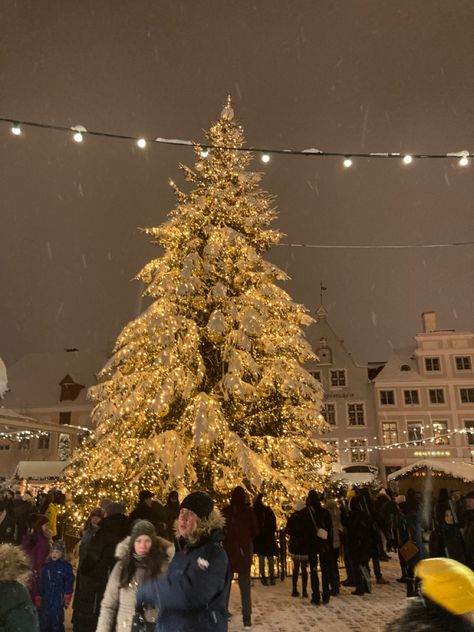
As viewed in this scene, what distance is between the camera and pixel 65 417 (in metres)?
46.2

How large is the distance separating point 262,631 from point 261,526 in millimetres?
3493

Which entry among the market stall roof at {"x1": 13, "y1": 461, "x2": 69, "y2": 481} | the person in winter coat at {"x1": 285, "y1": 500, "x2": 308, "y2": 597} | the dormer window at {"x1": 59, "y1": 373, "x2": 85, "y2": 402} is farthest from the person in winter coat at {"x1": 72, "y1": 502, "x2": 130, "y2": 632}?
the dormer window at {"x1": 59, "y1": 373, "x2": 85, "y2": 402}

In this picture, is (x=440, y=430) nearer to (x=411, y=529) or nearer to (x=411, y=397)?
(x=411, y=397)

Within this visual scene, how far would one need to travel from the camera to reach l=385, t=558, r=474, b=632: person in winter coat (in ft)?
7.30

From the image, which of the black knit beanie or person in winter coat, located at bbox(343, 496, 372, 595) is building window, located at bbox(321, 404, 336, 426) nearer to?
person in winter coat, located at bbox(343, 496, 372, 595)

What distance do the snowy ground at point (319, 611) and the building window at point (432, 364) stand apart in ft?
105

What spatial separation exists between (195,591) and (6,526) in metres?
8.49

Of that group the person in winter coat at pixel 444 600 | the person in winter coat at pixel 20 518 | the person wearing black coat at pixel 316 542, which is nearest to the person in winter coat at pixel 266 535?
the person wearing black coat at pixel 316 542

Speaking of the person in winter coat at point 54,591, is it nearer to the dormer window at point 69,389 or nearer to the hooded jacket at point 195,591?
the hooded jacket at point 195,591

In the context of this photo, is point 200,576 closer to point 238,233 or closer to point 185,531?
point 185,531

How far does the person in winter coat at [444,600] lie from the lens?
2225 millimetres

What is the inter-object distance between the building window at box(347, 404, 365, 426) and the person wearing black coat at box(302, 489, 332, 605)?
32.4 meters

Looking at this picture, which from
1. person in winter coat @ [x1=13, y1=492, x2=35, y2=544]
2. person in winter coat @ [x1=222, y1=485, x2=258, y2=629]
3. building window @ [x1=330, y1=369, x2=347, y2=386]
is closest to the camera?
person in winter coat @ [x1=222, y1=485, x2=258, y2=629]

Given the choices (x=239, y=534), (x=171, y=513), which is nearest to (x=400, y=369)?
(x=171, y=513)
